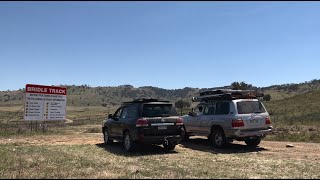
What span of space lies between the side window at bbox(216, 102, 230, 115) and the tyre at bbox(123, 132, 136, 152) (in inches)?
152

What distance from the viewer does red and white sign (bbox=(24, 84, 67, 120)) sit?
27109mm

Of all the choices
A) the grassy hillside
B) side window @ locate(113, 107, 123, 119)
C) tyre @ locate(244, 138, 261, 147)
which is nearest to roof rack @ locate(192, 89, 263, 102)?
tyre @ locate(244, 138, 261, 147)

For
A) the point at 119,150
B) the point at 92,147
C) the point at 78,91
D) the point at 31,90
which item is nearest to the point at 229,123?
the point at 119,150

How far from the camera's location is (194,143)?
20.0m

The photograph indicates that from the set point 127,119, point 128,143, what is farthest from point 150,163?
point 127,119

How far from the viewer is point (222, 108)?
17.9 meters

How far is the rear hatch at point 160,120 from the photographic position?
15953mm

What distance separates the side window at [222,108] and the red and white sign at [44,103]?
43.1 ft

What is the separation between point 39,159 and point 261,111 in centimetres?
841

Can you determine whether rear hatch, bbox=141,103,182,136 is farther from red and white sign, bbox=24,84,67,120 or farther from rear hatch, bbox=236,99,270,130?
red and white sign, bbox=24,84,67,120

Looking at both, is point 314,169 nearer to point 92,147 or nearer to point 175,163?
point 175,163

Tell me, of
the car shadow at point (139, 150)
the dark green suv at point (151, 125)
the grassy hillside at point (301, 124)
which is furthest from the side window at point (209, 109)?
the grassy hillside at point (301, 124)

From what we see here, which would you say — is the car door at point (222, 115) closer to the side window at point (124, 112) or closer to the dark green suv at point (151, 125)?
the dark green suv at point (151, 125)

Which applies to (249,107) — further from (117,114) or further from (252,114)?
(117,114)
